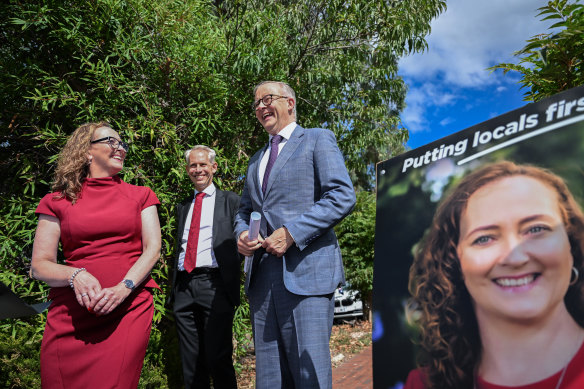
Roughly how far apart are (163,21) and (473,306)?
184 inches

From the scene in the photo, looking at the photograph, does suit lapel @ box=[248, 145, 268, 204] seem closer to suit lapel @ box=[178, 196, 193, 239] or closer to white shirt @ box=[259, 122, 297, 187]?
white shirt @ box=[259, 122, 297, 187]

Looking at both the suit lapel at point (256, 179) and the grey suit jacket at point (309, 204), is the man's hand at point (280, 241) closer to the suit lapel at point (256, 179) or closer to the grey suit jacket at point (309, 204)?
the grey suit jacket at point (309, 204)

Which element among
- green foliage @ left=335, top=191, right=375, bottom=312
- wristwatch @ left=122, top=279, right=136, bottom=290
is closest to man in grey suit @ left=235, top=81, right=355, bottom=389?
wristwatch @ left=122, top=279, right=136, bottom=290

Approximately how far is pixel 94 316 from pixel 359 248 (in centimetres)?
811

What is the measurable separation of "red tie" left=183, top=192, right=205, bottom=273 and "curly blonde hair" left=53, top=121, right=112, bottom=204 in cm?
111

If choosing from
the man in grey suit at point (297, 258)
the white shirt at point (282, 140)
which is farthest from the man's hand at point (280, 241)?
the white shirt at point (282, 140)

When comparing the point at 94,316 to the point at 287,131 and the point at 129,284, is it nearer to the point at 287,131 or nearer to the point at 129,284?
the point at 129,284

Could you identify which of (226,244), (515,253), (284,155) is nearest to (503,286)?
(515,253)

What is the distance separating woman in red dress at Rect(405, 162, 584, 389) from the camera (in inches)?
42.2

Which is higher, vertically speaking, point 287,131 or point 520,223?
point 287,131

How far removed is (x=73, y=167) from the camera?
2.51 metres

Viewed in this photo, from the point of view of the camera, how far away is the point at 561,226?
110 centimetres

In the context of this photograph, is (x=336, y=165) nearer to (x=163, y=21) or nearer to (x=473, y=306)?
(x=473, y=306)

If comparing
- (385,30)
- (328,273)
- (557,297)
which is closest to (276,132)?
(328,273)
